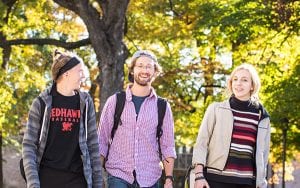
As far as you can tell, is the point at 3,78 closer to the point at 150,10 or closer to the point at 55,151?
the point at 150,10

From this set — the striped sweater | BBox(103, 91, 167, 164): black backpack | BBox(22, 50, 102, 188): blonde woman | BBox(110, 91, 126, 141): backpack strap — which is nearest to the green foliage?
the striped sweater

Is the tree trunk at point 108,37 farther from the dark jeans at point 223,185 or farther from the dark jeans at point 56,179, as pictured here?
the dark jeans at point 56,179

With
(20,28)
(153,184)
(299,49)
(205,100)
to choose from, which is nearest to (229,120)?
(153,184)

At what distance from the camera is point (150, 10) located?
22.1 meters

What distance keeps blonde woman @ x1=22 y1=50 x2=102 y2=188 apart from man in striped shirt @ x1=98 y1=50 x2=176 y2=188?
1.70 feet

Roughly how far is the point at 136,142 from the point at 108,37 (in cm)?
778

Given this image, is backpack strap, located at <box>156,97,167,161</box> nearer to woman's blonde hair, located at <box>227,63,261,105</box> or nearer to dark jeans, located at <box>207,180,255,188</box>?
dark jeans, located at <box>207,180,255,188</box>

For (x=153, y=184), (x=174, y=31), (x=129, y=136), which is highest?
(x=174, y=31)

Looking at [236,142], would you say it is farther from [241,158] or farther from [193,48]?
[193,48]

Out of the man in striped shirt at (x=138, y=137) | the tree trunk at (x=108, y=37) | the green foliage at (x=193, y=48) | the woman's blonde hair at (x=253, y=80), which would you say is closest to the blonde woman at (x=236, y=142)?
the woman's blonde hair at (x=253, y=80)

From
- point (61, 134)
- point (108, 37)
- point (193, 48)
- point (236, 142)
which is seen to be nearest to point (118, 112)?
point (61, 134)

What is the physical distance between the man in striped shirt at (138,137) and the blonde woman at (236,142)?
0.33 m

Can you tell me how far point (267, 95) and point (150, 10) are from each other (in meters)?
4.94

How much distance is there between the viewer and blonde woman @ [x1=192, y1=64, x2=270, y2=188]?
19.0 ft
